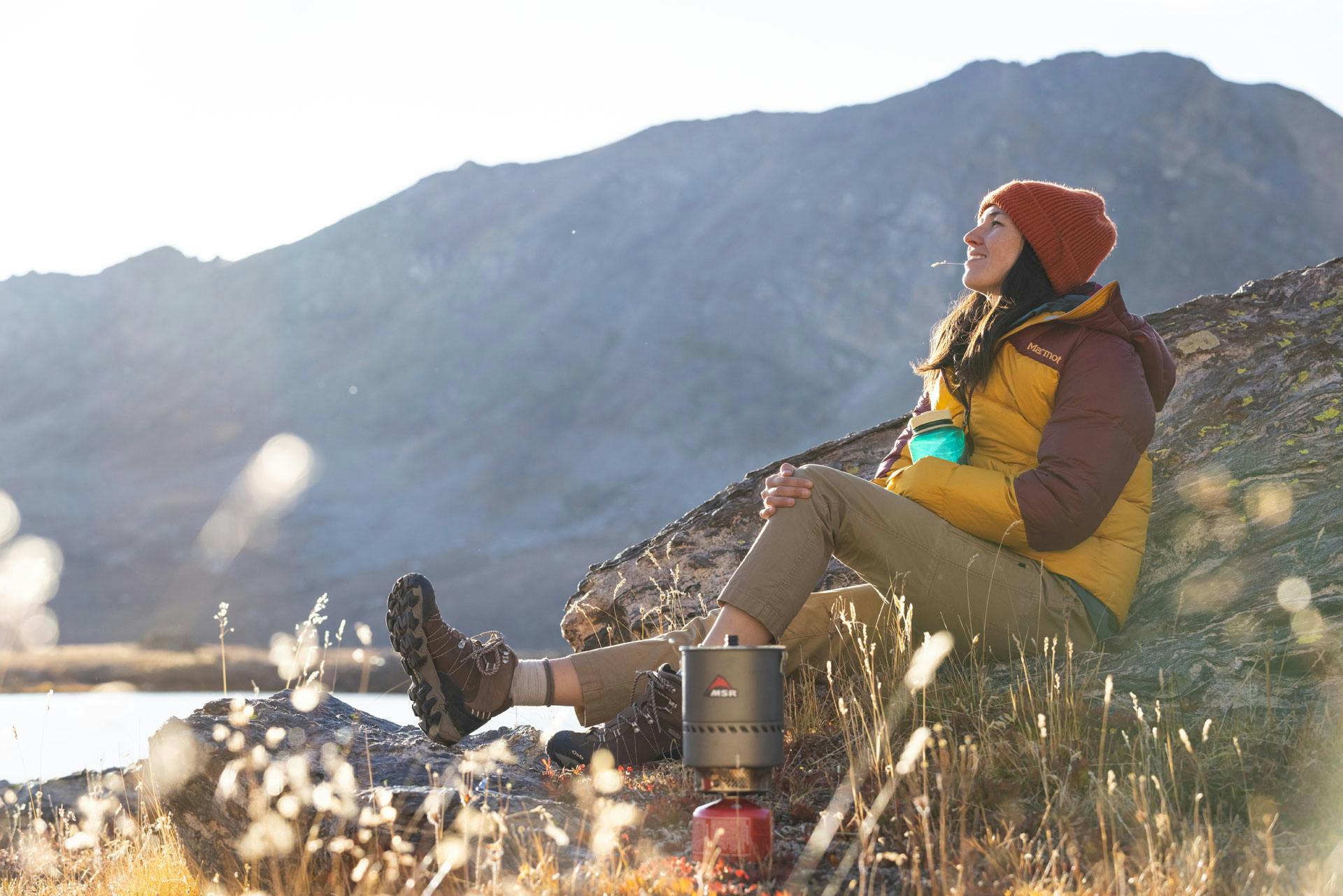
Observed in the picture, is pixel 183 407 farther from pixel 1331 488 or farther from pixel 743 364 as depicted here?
pixel 1331 488

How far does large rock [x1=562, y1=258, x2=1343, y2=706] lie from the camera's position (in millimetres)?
3350

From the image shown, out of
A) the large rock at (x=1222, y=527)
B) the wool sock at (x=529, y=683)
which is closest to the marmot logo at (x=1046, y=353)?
the large rock at (x=1222, y=527)

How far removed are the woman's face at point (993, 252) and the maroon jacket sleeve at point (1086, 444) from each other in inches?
17.3

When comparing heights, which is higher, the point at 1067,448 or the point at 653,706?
the point at 1067,448

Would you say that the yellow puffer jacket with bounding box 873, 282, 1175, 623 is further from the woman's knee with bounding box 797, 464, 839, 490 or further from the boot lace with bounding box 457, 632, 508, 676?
the boot lace with bounding box 457, 632, 508, 676

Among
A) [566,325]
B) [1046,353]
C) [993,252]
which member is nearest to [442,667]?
[1046,353]

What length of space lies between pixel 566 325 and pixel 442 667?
71348 mm

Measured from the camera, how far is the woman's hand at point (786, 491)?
10.6ft

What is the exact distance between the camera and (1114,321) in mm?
3523

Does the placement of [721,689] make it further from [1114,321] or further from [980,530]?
[1114,321]

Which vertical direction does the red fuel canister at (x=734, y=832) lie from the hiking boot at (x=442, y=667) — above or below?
below

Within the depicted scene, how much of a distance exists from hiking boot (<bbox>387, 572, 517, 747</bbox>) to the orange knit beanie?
2.13m

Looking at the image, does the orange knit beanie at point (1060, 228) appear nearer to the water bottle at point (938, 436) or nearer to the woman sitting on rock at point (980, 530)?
the woman sitting on rock at point (980, 530)

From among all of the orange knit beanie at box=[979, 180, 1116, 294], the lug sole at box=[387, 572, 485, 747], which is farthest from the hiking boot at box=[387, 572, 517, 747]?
the orange knit beanie at box=[979, 180, 1116, 294]
